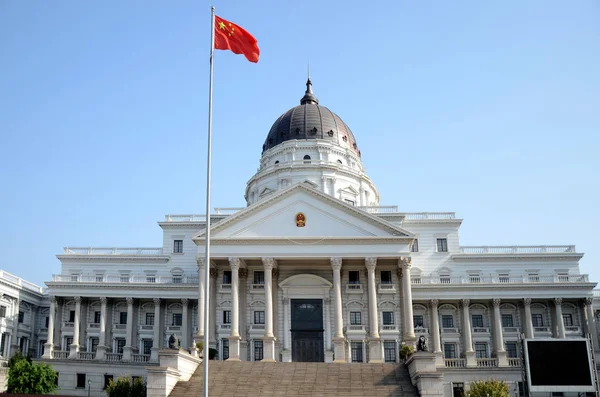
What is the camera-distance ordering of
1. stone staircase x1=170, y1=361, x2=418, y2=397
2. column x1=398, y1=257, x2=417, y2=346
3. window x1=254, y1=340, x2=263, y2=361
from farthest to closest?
window x1=254, y1=340, x2=263, y2=361
column x1=398, y1=257, x2=417, y2=346
stone staircase x1=170, y1=361, x2=418, y2=397

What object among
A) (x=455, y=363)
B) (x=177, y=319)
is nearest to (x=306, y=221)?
(x=455, y=363)

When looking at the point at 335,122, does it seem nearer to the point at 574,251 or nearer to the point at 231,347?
the point at 574,251

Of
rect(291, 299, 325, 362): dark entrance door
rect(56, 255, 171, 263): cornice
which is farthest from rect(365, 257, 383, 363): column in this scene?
rect(56, 255, 171, 263): cornice

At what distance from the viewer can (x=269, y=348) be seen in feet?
170

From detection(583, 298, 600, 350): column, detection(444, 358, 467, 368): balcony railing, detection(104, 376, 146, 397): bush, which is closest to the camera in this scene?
detection(104, 376, 146, 397): bush

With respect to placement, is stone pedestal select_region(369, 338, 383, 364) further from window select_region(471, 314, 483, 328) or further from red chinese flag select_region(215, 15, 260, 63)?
red chinese flag select_region(215, 15, 260, 63)

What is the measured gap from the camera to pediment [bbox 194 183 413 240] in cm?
5512

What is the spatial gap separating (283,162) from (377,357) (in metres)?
33.2

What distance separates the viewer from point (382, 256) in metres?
54.8

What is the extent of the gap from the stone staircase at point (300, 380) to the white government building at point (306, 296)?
23.3 ft

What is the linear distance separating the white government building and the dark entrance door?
0.31 feet

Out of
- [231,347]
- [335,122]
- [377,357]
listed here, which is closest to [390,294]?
[377,357]

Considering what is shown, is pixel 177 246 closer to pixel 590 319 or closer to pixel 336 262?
pixel 336 262

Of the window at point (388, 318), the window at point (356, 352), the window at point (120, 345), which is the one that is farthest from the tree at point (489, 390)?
the window at point (120, 345)
